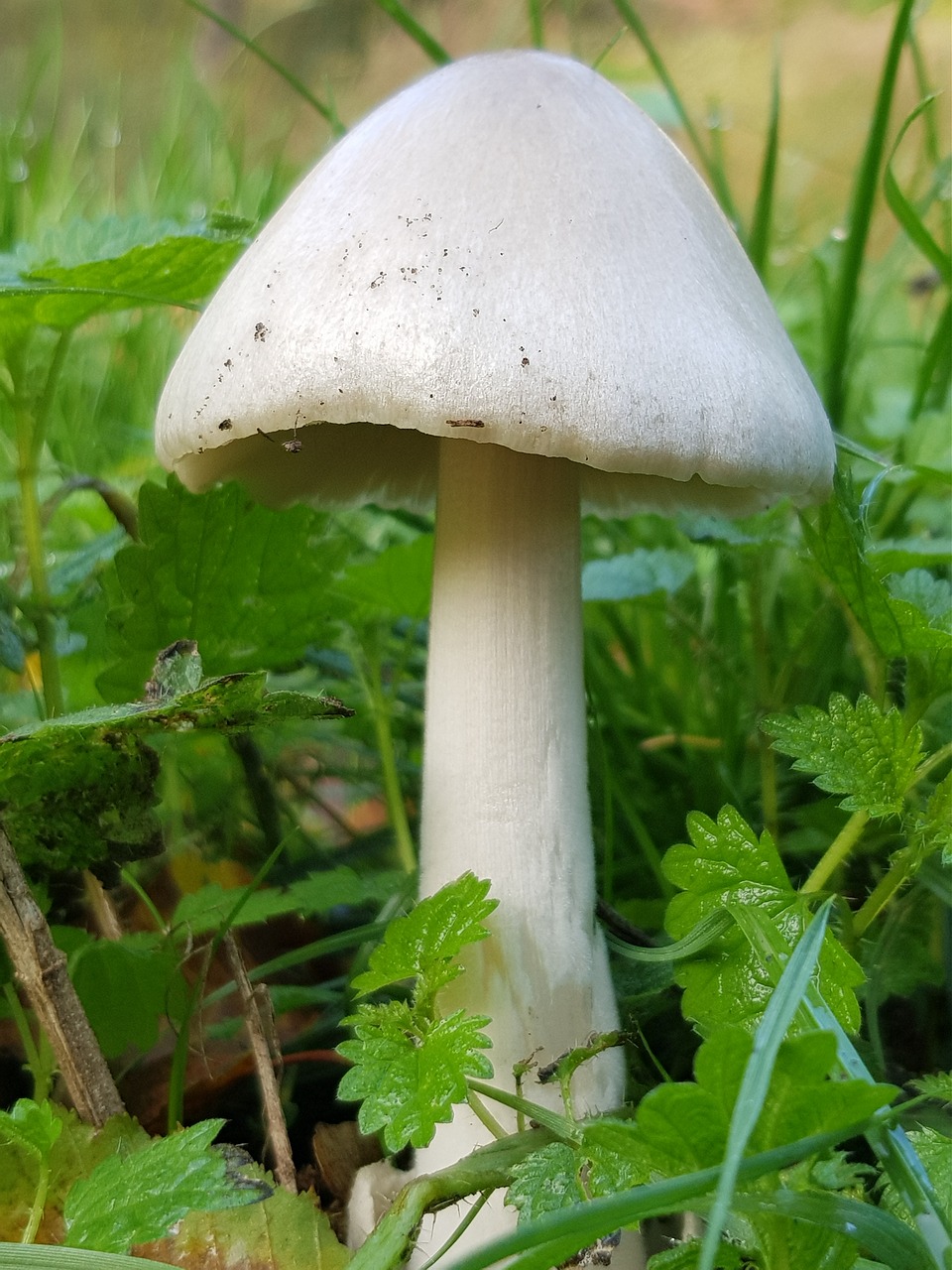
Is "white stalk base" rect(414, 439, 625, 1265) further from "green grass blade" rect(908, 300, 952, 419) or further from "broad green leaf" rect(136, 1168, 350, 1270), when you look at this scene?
"green grass blade" rect(908, 300, 952, 419)

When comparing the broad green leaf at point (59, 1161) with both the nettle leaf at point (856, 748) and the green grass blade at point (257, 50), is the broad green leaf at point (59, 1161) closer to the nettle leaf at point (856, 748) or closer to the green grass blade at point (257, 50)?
the nettle leaf at point (856, 748)

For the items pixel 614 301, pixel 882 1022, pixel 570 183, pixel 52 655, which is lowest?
pixel 882 1022

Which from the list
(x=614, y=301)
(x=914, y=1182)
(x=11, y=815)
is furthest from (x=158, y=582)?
(x=914, y=1182)

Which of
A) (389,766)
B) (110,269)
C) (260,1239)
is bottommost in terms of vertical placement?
(260,1239)

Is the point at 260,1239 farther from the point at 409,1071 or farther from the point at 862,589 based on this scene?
the point at 862,589

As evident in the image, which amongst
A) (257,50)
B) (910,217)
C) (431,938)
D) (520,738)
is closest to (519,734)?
(520,738)

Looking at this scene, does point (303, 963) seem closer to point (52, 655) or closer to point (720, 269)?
point (52, 655)
